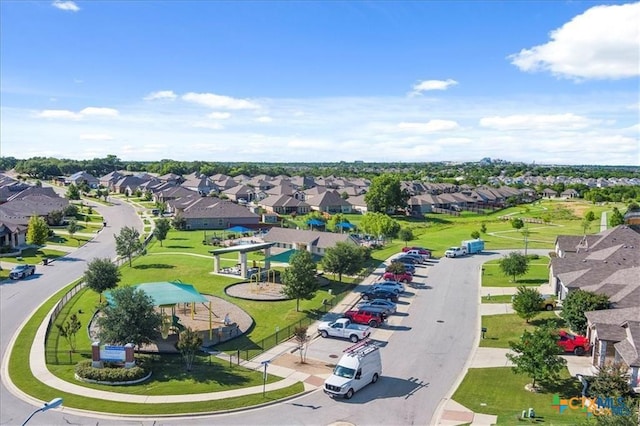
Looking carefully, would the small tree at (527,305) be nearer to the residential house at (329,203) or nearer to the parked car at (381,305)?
the parked car at (381,305)

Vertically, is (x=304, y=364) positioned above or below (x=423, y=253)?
below

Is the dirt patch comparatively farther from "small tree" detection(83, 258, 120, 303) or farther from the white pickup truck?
"small tree" detection(83, 258, 120, 303)

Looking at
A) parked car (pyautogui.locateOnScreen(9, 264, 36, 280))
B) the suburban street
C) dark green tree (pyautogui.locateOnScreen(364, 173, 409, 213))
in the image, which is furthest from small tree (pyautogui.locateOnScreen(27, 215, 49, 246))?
dark green tree (pyautogui.locateOnScreen(364, 173, 409, 213))

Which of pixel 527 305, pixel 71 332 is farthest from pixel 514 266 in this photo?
pixel 71 332

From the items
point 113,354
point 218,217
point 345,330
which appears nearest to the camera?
point 113,354

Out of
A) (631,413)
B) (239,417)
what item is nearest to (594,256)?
(631,413)

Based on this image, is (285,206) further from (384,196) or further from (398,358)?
(398,358)
